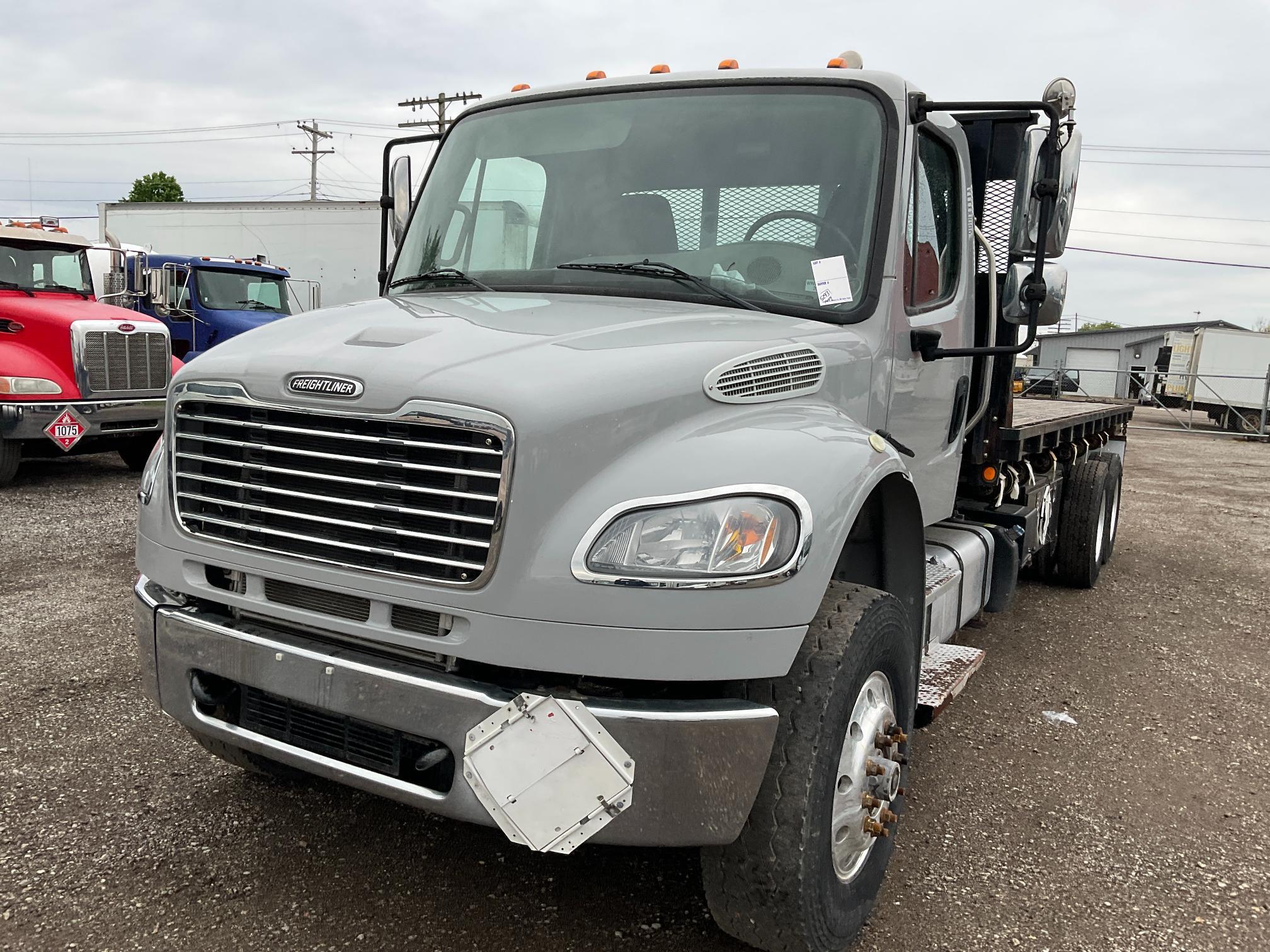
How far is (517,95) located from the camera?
400 cm

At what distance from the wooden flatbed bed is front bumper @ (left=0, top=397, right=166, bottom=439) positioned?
7.78 meters

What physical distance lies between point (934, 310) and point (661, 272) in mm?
1107

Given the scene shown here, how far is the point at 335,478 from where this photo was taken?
2.51 m

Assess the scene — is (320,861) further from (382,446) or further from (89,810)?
(382,446)

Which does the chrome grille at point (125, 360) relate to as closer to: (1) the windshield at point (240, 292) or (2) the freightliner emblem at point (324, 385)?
(1) the windshield at point (240, 292)

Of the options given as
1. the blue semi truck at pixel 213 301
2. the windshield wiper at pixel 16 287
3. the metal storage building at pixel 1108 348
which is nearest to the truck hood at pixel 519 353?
the windshield wiper at pixel 16 287

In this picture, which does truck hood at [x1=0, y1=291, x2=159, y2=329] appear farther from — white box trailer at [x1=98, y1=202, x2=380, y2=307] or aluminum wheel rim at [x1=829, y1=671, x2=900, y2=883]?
aluminum wheel rim at [x1=829, y1=671, x2=900, y2=883]

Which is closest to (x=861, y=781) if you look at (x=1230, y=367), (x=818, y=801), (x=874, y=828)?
(x=874, y=828)

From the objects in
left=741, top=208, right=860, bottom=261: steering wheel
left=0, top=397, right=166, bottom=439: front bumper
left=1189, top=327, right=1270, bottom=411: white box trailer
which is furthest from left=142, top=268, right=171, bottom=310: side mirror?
left=1189, top=327, right=1270, bottom=411: white box trailer

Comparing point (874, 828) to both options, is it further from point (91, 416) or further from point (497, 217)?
point (91, 416)

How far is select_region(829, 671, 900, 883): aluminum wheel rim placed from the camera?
270cm

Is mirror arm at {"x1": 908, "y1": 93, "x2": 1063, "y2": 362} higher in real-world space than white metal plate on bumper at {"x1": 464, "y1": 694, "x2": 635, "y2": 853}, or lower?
higher

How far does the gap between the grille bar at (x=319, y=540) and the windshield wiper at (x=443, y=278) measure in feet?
3.88

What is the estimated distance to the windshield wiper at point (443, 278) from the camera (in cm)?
351
